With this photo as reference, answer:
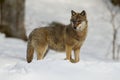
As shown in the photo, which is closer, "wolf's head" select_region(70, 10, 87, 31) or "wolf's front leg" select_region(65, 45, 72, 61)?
"wolf's head" select_region(70, 10, 87, 31)

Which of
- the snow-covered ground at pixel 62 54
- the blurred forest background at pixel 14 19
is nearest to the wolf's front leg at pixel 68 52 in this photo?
the snow-covered ground at pixel 62 54

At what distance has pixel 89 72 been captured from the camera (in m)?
8.46

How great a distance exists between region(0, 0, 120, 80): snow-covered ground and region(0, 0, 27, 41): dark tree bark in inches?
15.6

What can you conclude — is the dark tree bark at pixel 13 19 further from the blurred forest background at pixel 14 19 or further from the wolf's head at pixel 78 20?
the wolf's head at pixel 78 20

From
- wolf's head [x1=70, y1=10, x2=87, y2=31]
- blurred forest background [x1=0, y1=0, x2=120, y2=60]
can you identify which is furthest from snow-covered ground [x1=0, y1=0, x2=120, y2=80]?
wolf's head [x1=70, y1=10, x2=87, y2=31]

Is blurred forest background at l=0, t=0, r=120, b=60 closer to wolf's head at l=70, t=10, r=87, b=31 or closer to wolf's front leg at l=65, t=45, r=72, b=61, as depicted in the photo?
wolf's front leg at l=65, t=45, r=72, b=61

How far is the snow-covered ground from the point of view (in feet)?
27.3

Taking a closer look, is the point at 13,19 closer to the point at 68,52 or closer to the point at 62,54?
the point at 62,54

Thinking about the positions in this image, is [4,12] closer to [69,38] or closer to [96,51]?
[96,51]

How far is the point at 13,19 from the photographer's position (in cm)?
1772

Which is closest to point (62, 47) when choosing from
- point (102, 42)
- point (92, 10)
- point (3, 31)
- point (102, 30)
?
point (3, 31)

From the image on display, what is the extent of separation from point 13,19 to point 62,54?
11.8ft

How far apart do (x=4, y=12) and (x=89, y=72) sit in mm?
9884

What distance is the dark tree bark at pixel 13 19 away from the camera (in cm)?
1744
